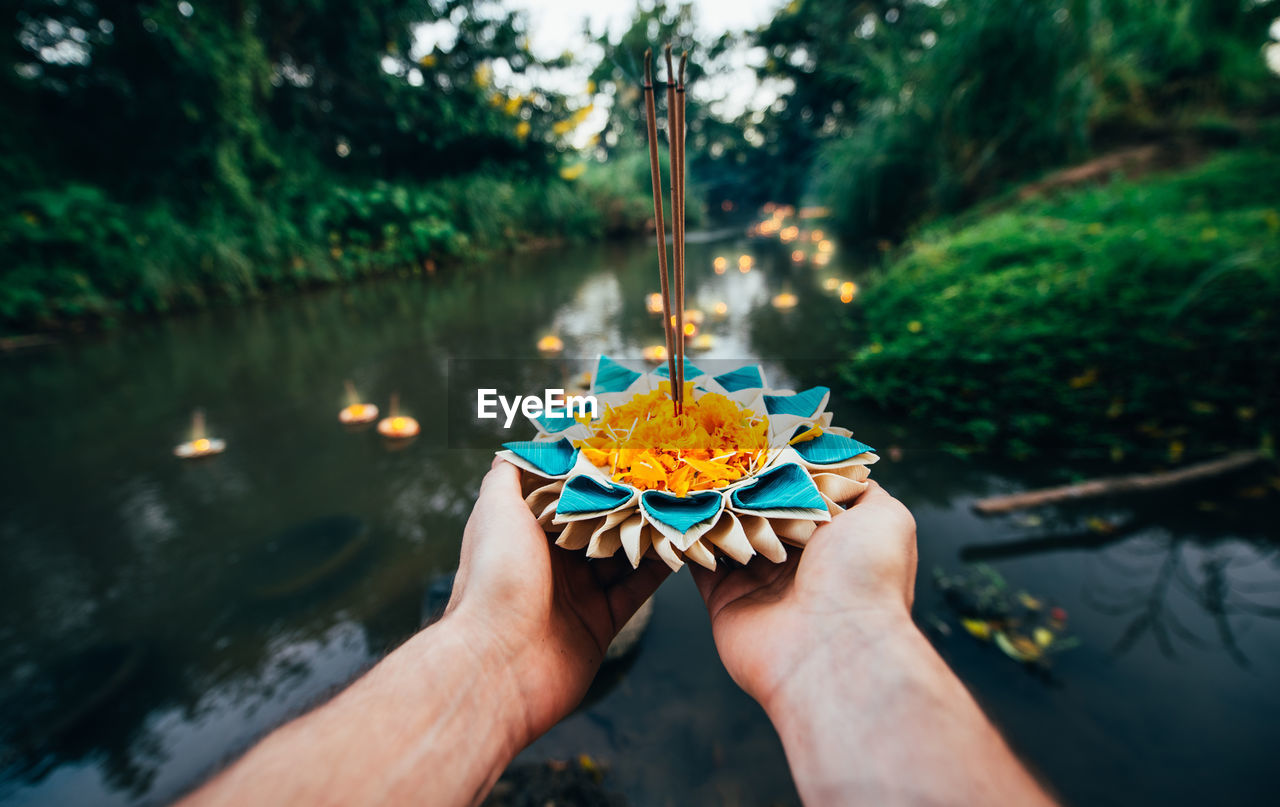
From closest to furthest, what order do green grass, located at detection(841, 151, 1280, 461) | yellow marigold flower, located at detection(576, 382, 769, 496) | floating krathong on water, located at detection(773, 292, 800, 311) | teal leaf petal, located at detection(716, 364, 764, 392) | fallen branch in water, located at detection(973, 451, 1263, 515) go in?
yellow marigold flower, located at detection(576, 382, 769, 496)
teal leaf petal, located at detection(716, 364, 764, 392)
fallen branch in water, located at detection(973, 451, 1263, 515)
green grass, located at detection(841, 151, 1280, 461)
floating krathong on water, located at detection(773, 292, 800, 311)

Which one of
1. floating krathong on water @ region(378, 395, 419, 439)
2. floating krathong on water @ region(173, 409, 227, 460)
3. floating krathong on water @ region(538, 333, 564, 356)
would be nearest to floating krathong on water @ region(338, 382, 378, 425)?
floating krathong on water @ region(378, 395, 419, 439)

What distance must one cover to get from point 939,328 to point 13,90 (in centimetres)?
822

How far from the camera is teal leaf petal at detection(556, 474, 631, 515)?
74cm

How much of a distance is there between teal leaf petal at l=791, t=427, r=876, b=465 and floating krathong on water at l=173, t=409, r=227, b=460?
2748 millimetres

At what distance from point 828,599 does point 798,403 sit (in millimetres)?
382

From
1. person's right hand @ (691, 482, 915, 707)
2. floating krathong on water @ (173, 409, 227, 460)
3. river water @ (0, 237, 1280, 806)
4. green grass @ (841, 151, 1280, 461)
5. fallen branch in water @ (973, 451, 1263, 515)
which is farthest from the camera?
floating krathong on water @ (173, 409, 227, 460)

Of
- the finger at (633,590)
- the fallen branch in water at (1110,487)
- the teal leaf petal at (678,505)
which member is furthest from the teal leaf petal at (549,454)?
the fallen branch in water at (1110,487)

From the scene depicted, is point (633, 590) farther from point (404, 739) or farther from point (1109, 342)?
point (1109, 342)

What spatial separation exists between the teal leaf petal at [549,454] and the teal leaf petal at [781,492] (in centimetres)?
29

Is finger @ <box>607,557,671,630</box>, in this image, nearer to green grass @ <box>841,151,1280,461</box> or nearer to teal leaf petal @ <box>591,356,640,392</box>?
teal leaf petal @ <box>591,356,640,392</box>

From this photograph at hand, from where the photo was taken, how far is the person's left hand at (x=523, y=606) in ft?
2.49

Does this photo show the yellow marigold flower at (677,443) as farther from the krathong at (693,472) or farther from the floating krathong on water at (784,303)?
the floating krathong on water at (784,303)

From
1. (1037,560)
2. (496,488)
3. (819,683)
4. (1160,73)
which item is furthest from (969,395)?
(1160,73)

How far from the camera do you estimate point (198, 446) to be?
2.30 meters
